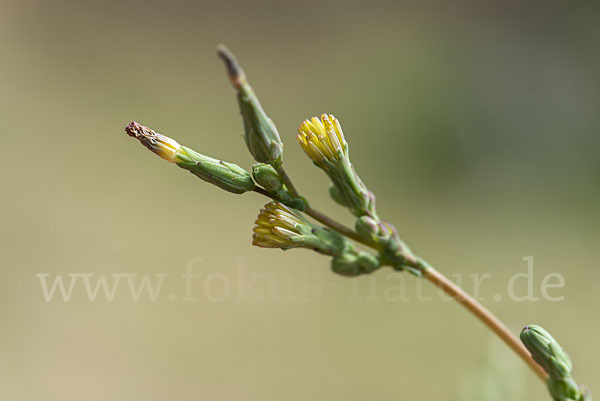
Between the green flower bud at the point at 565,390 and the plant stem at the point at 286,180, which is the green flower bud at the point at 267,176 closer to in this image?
the plant stem at the point at 286,180

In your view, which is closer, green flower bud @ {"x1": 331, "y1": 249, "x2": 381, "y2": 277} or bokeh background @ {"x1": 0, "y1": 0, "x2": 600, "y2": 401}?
green flower bud @ {"x1": 331, "y1": 249, "x2": 381, "y2": 277}

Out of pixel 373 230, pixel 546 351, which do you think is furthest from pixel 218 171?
pixel 546 351

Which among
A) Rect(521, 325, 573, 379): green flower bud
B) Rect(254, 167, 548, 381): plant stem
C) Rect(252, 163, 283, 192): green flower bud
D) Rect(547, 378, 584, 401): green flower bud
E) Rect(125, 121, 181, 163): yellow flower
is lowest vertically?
Rect(547, 378, 584, 401): green flower bud

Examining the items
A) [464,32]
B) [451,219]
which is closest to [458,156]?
[451,219]

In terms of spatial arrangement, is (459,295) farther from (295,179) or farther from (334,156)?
(295,179)

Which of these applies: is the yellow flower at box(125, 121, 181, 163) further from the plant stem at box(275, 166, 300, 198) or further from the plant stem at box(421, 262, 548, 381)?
the plant stem at box(421, 262, 548, 381)

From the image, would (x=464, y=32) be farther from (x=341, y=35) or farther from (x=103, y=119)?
(x=103, y=119)

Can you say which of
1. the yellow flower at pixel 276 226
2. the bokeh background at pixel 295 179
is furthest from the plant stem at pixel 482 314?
the bokeh background at pixel 295 179

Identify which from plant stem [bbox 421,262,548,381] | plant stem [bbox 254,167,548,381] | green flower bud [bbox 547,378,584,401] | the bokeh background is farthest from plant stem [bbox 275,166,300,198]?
the bokeh background
